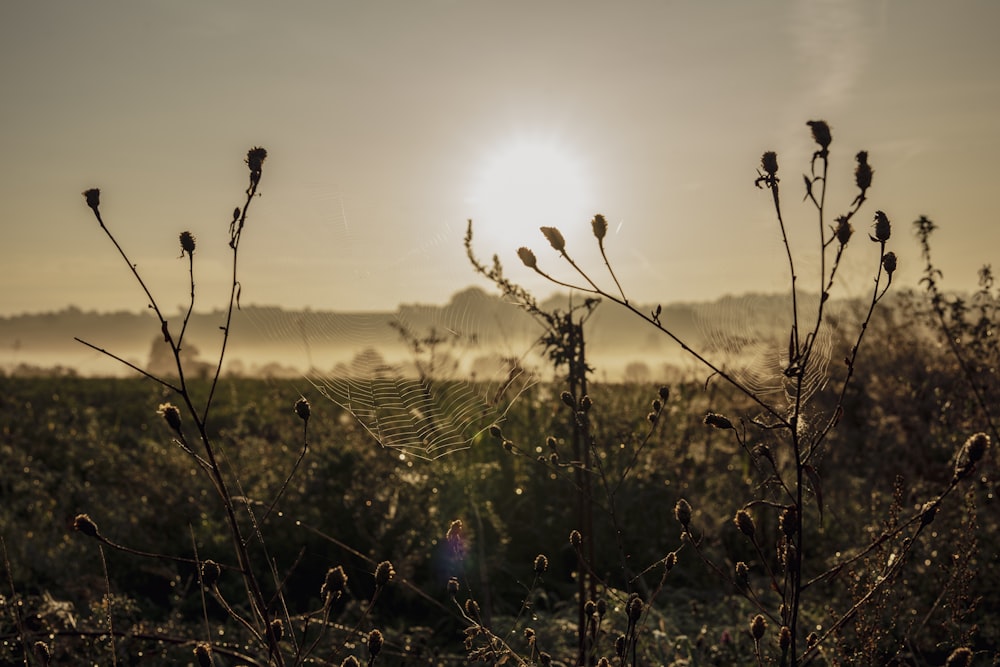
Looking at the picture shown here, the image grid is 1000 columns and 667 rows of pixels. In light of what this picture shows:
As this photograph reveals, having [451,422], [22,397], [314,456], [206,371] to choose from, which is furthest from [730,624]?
[206,371]

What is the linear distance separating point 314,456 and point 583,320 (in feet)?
9.48

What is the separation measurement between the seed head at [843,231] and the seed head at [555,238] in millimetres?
574

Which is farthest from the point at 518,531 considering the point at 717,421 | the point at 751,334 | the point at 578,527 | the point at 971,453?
the point at 971,453

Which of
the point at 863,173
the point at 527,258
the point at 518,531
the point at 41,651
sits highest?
the point at 863,173

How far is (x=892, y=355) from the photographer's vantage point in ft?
22.2

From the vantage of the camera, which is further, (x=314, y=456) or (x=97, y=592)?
(x=314, y=456)

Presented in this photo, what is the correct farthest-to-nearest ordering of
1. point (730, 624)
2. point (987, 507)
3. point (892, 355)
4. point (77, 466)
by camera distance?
1. point (77, 466)
2. point (892, 355)
3. point (987, 507)
4. point (730, 624)

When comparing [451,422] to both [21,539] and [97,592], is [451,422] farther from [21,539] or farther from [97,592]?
[21,539]

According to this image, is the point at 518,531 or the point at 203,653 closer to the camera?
the point at 203,653

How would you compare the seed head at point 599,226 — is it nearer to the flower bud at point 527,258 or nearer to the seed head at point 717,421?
the flower bud at point 527,258

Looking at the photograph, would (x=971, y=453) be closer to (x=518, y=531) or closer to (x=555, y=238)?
(x=555, y=238)

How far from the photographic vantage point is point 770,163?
168cm

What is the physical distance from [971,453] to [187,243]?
1.59 meters

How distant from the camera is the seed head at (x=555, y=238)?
170 centimetres
